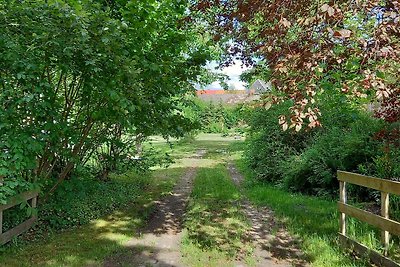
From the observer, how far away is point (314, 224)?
5.99 meters

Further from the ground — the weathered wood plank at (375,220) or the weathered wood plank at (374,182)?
the weathered wood plank at (374,182)

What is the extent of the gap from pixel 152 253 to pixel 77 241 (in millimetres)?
1203

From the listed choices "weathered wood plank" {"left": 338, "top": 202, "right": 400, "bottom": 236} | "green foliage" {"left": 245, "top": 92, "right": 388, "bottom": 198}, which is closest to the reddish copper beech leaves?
"weathered wood plank" {"left": 338, "top": 202, "right": 400, "bottom": 236}

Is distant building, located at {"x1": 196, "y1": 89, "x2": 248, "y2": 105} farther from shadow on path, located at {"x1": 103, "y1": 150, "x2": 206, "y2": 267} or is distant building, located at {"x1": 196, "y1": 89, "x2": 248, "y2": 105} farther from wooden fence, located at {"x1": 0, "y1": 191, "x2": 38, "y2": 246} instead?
wooden fence, located at {"x1": 0, "y1": 191, "x2": 38, "y2": 246}

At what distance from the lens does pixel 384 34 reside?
10.3 feet

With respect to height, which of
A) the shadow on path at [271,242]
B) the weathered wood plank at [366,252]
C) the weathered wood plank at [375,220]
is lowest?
the shadow on path at [271,242]

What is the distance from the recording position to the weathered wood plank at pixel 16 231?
4.75 m

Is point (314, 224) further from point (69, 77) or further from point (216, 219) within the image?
point (69, 77)

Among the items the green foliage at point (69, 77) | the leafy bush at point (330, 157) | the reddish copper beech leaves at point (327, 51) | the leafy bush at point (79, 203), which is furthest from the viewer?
the leafy bush at point (330, 157)

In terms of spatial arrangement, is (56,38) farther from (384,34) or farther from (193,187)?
(193,187)

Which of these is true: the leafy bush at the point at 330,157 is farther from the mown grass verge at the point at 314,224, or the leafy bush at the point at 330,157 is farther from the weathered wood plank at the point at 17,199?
the weathered wood plank at the point at 17,199

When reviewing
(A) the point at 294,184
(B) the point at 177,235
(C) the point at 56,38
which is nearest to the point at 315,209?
(A) the point at 294,184

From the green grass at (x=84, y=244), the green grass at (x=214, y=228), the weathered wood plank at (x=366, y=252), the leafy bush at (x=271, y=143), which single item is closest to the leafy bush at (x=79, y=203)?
the green grass at (x=84, y=244)

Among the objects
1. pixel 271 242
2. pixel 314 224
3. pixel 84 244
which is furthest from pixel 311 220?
pixel 84 244
